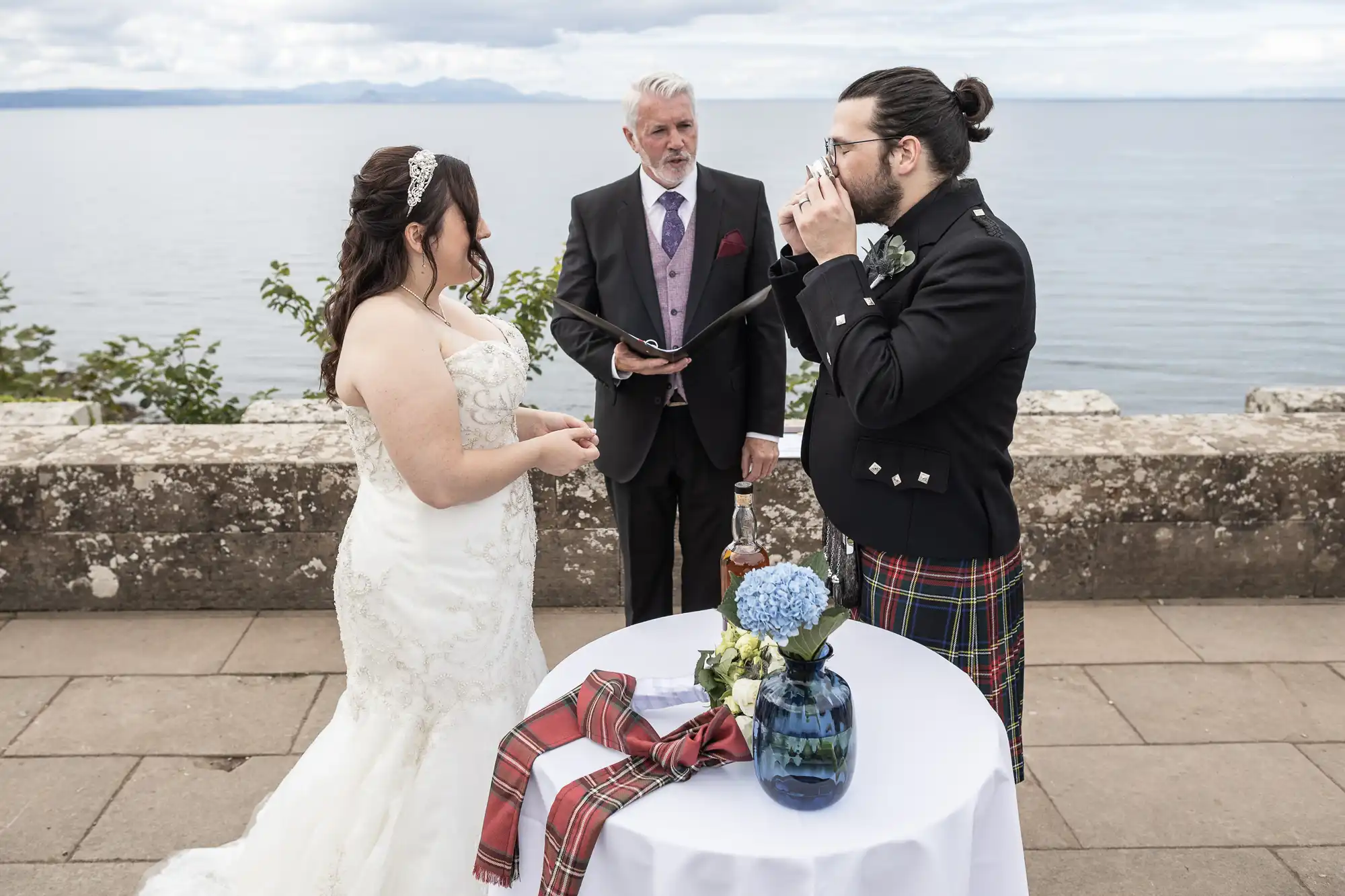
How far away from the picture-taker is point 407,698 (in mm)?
2646

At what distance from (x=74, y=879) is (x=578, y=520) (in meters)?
1.95

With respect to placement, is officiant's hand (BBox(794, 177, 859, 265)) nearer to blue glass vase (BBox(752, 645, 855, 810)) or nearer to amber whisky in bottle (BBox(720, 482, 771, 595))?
amber whisky in bottle (BBox(720, 482, 771, 595))

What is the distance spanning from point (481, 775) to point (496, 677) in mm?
229

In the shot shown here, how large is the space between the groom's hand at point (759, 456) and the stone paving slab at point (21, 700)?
7.73 ft

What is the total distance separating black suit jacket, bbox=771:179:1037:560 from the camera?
2102mm

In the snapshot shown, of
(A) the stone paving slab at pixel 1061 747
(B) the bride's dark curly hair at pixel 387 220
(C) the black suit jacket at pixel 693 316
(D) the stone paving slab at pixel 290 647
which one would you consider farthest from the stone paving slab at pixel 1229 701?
(D) the stone paving slab at pixel 290 647

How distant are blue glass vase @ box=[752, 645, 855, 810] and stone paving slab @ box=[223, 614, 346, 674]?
2374 millimetres

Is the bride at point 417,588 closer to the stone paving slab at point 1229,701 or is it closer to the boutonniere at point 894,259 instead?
the boutonniere at point 894,259

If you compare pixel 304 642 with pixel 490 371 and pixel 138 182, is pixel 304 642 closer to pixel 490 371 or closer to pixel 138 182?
pixel 490 371

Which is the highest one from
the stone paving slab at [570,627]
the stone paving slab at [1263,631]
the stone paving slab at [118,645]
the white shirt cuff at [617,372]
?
the white shirt cuff at [617,372]

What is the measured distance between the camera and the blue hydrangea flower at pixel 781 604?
1.60m

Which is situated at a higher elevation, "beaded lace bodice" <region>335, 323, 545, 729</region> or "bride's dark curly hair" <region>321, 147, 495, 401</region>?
"bride's dark curly hair" <region>321, 147, 495, 401</region>

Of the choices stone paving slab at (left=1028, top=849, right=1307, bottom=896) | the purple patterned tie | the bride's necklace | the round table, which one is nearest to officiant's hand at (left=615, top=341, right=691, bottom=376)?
the purple patterned tie

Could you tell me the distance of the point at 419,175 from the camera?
244 centimetres
